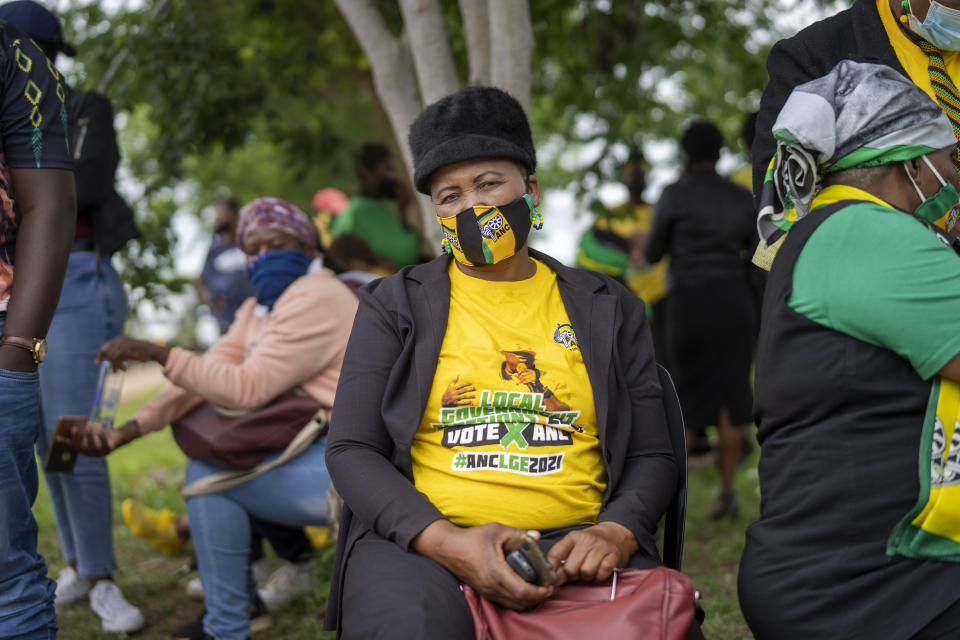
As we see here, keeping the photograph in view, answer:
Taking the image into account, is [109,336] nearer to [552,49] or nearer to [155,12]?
[155,12]

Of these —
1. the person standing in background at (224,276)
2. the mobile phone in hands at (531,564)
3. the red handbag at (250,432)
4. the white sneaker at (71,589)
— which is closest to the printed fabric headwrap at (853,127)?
the mobile phone in hands at (531,564)

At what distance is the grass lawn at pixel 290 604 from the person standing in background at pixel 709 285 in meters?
0.56

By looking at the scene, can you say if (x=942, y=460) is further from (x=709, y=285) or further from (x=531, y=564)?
(x=709, y=285)

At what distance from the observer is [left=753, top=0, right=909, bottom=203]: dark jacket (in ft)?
9.64

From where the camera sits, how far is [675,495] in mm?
2707

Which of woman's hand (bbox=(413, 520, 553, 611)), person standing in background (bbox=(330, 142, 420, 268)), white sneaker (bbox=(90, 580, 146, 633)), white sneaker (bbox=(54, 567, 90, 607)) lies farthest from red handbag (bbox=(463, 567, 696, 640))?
person standing in background (bbox=(330, 142, 420, 268))

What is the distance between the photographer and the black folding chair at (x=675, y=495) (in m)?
2.71

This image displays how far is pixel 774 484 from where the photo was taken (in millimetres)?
2250

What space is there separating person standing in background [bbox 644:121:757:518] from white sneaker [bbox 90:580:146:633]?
362 centimetres

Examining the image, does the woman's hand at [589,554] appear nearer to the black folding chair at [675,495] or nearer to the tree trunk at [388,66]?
the black folding chair at [675,495]

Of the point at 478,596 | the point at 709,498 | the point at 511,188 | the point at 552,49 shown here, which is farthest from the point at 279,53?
the point at 478,596

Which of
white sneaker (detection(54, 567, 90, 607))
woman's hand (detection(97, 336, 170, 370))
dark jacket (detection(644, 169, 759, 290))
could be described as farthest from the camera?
dark jacket (detection(644, 169, 759, 290))

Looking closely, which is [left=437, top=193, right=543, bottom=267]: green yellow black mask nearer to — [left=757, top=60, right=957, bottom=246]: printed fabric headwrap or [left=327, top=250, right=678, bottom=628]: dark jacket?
[left=327, top=250, right=678, bottom=628]: dark jacket

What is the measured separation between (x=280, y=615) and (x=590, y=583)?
2506 mm
